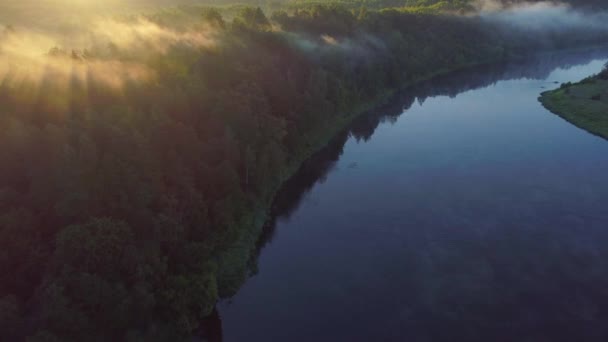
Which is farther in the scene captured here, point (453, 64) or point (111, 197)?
point (453, 64)

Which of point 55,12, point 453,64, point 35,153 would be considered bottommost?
point 453,64

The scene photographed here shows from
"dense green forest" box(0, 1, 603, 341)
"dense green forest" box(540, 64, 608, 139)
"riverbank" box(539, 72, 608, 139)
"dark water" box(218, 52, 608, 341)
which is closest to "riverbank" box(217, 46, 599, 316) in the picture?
"dense green forest" box(0, 1, 603, 341)

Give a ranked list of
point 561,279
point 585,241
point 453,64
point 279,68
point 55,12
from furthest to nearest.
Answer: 1. point 453,64
2. point 279,68
3. point 55,12
4. point 585,241
5. point 561,279

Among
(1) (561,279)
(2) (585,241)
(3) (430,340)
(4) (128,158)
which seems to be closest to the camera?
(3) (430,340)

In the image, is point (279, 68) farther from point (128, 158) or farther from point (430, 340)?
point (430, 340)

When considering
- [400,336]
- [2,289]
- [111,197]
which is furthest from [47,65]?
[400,336]

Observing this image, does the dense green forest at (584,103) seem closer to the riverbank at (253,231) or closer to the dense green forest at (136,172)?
the riverbank at (253,231)

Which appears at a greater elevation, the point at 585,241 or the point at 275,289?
the point at 585,241
